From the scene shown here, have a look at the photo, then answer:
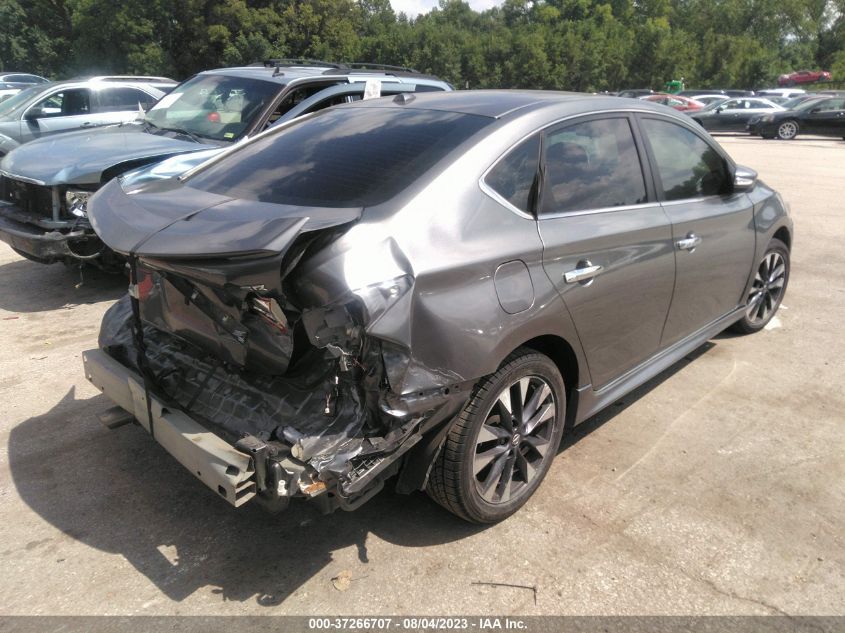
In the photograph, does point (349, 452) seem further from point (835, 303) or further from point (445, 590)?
point (835, 303)

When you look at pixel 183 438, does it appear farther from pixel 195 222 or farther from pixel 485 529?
pixel 485 529

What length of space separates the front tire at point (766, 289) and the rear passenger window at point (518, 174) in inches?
106

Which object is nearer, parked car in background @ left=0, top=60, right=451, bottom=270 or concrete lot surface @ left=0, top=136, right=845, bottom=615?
concrete lot surface @ left=0, top=136, right=845, bottom=615

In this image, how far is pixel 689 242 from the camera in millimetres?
3875

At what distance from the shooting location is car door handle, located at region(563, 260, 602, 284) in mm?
3072

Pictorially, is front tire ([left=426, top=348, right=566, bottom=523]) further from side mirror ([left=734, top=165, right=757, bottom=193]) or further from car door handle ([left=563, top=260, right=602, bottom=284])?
side mirror ([left=734, top=165, right=757, bottom=193])

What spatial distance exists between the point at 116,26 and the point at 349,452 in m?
50.6

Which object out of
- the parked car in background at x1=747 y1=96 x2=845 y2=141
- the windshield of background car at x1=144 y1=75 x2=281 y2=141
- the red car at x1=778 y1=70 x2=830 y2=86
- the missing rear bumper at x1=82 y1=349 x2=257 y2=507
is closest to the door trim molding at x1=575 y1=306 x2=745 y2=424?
the missing rear bumper at x1=82 y1=349 x2=257 y2=507

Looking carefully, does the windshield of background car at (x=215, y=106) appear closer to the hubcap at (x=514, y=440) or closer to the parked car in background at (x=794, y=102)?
the hubcap at (x=514, y=440)

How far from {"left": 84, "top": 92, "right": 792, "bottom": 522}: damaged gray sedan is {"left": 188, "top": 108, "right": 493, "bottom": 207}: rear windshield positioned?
0.6 inches

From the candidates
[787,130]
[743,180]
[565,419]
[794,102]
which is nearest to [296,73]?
[743,180]

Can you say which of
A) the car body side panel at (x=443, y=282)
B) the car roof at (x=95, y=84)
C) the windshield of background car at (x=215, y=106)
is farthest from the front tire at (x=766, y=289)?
the car roof at (x=95, y=84)

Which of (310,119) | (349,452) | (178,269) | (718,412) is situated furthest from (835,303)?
(178,269)

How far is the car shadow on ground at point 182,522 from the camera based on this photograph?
280 centimetres
